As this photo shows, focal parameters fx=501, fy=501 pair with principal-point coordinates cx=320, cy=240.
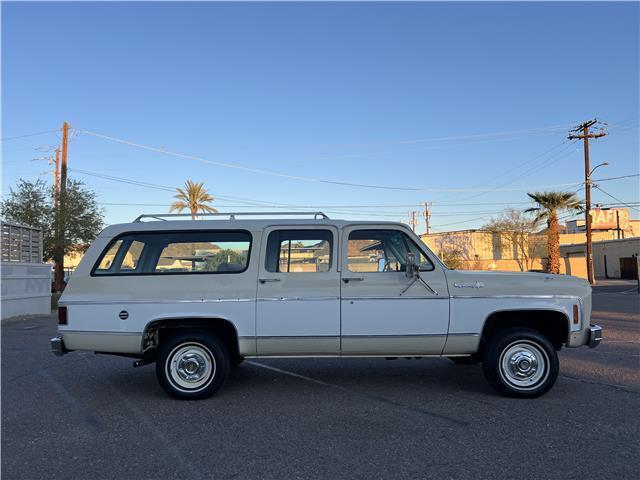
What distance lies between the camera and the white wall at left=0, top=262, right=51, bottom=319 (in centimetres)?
1466

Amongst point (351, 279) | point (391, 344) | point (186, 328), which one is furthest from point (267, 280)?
point (391, 344)

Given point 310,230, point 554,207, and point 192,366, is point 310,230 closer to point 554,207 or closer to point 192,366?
point 192,366

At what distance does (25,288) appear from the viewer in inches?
618

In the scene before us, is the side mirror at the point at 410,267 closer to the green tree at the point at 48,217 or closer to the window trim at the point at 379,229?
the window trim at the point at 379,229

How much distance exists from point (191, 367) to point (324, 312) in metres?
1.61

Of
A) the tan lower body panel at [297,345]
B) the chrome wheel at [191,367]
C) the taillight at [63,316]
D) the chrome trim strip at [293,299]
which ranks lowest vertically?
the chrome wheel at [191,367]

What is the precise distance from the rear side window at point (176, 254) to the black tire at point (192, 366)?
0.79 metres

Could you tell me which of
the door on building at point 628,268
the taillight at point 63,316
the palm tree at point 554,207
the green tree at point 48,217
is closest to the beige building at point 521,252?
the door on building at point 628,268

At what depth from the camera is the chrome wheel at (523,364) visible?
218 inches

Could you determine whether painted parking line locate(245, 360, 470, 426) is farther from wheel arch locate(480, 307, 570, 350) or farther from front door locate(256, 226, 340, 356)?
wheel arch locate(480, 307, 570, 350)

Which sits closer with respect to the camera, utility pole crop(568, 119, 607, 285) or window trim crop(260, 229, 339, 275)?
window trim crop(260, 229, 339, 275)

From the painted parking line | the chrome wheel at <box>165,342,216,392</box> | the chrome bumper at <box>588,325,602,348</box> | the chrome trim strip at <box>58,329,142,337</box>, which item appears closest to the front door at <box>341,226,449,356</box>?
the painted parking line

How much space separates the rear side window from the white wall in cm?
1087

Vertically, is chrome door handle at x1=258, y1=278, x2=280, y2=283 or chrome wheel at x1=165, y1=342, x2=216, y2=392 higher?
chrome door handle at x1=258, y1=278, x2=280, y2=283
